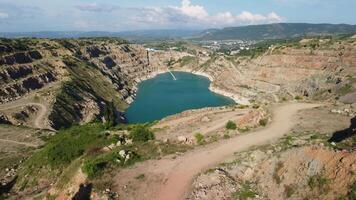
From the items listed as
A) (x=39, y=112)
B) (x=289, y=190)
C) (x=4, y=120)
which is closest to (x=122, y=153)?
(x=289, y=190)

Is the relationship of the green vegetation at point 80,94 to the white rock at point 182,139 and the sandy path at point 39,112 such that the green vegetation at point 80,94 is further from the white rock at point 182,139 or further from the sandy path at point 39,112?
the white rock at point 182,139

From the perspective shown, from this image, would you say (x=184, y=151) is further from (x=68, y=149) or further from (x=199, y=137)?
(x=68, y=149)

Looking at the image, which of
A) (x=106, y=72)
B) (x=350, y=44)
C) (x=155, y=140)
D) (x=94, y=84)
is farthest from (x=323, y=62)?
(x=155, y=140)

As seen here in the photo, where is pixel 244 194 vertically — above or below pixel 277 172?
below

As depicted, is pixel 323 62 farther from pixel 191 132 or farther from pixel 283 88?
pixel 191 132

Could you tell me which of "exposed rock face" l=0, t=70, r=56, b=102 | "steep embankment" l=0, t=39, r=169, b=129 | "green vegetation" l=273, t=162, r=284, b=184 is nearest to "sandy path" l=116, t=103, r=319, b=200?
"green vegetation" l=273, t=162, r=284, b=184

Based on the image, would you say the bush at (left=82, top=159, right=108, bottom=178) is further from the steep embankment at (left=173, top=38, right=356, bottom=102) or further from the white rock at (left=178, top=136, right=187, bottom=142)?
the steep embankment at (left=173, top=38, right=356, bottom=102)

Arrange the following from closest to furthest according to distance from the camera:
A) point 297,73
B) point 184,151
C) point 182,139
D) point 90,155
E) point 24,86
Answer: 1. point 184,151
2. point 90,155
3. point 182,139
4. point 24,86
5. point 297,73
